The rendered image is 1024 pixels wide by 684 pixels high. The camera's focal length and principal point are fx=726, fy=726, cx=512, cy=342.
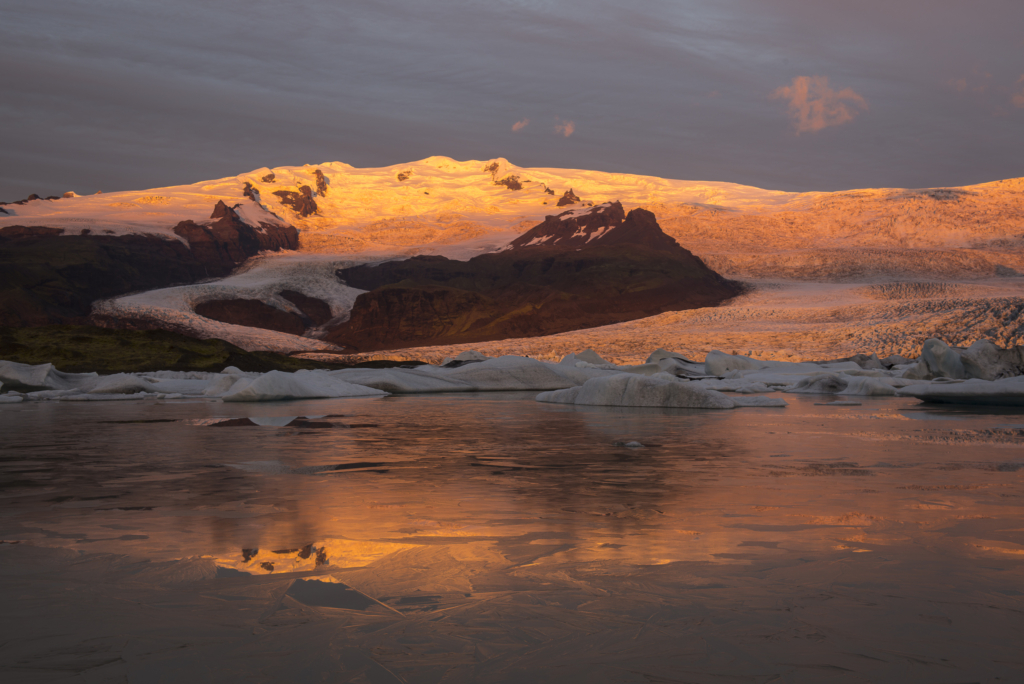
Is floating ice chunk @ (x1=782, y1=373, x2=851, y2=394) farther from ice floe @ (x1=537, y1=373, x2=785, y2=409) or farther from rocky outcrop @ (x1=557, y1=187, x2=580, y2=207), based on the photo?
rocky outcrop @ (x1=557, y1=187, x2=580, y2=207)

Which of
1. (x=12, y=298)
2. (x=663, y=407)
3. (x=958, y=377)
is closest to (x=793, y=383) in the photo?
(x=958, y=377)

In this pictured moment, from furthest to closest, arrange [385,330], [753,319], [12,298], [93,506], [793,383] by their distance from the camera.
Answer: [385,330] → [12,298] → [753,319] → [793,383] → [93,506]

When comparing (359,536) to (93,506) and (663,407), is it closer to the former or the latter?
(93,506)

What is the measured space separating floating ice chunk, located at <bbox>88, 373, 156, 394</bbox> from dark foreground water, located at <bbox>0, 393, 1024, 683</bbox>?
12623 millimetres

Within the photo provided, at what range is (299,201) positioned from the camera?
423ft

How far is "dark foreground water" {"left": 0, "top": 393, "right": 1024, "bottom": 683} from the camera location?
2066 millimetres

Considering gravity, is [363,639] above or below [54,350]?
above

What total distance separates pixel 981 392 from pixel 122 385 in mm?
18718

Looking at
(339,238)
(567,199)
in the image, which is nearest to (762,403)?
(339,238)

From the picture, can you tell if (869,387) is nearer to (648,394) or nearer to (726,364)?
(648,394)

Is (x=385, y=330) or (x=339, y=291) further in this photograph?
(x=339, y=291)

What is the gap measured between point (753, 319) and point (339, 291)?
56.8m

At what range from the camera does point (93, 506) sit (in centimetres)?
419

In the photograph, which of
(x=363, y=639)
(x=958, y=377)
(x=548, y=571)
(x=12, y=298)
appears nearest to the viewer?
(x=363, y=639)
